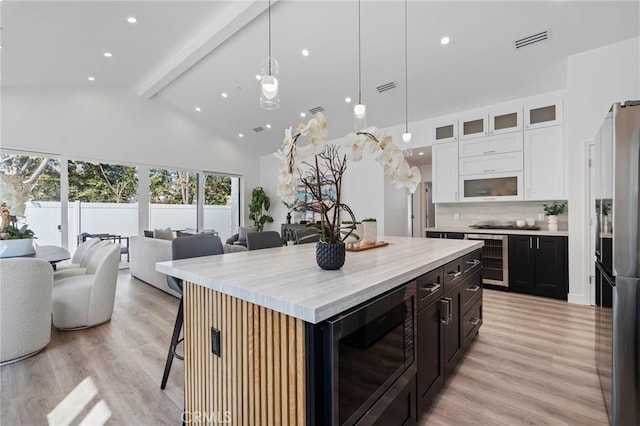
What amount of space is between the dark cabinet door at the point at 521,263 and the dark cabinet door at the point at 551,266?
7cm

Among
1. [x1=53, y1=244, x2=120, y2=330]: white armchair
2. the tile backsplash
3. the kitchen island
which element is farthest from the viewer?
the tile backsplash

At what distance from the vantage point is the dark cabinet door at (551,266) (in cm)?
388

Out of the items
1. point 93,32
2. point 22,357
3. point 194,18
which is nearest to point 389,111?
point 194,18

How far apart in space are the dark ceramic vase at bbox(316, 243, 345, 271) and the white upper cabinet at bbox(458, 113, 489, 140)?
182 inches

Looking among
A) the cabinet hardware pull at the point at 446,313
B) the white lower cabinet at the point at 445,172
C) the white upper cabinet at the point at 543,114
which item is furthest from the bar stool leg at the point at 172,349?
the white upper cabinet at the point at 543,114

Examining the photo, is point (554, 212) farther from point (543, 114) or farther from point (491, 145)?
point (543, 114)

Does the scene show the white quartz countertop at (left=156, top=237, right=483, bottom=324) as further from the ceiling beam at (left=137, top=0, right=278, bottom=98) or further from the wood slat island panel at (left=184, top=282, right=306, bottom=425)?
the ceiling beam at (left=137, top=0, right=278, bottom=98)

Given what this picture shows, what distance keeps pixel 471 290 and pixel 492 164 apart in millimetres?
3208

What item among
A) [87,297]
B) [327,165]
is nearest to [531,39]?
[327,165]

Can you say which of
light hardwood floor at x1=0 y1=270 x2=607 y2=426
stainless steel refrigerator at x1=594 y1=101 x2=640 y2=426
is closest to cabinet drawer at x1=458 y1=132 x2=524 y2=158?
light hardwood floor at x1=0 y1=270 x2=607 y2=426

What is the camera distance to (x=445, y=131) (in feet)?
17.5

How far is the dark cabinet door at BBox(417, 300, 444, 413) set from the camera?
59.9 inches

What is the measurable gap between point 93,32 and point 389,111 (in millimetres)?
4904

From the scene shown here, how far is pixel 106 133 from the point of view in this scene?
243 inches
